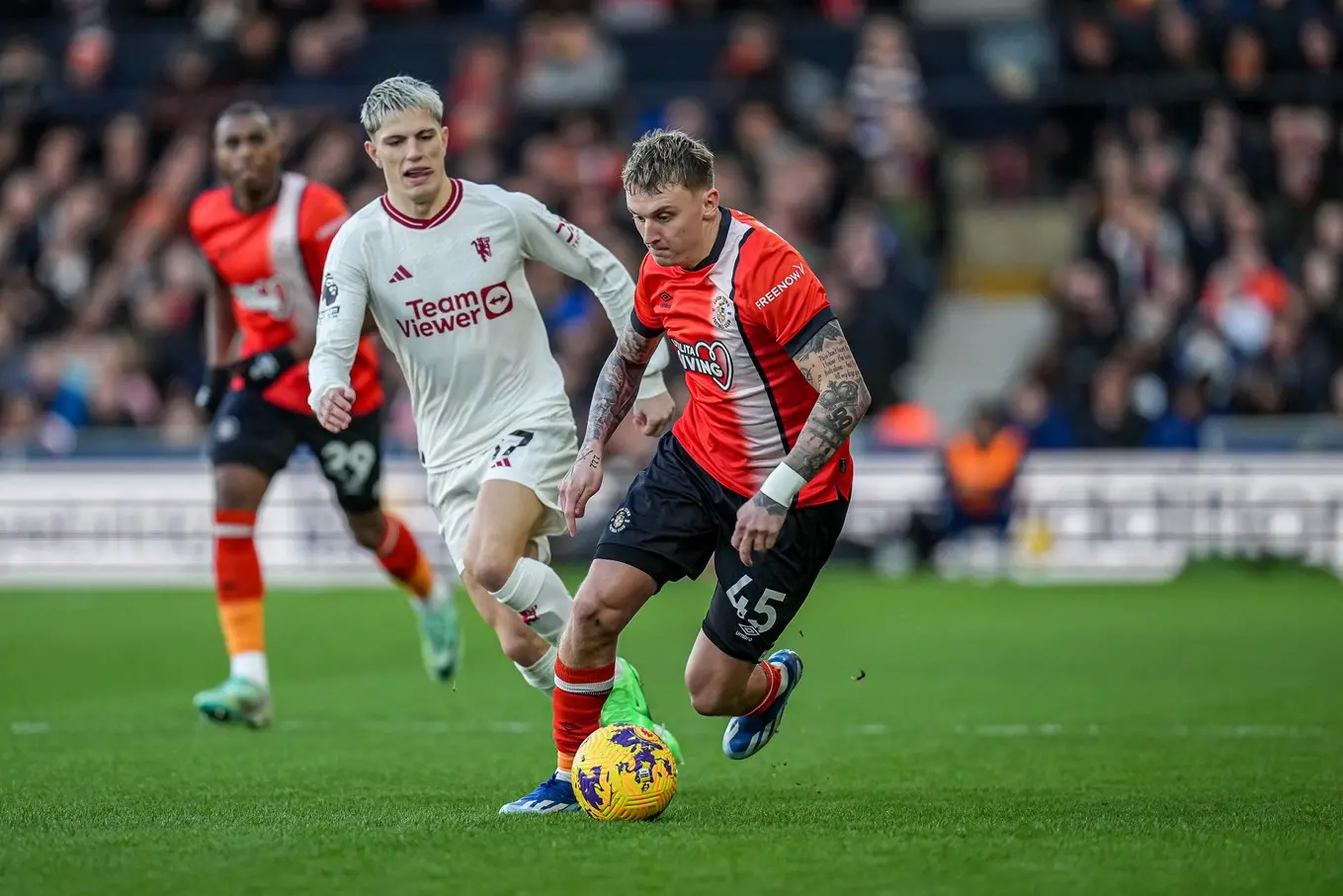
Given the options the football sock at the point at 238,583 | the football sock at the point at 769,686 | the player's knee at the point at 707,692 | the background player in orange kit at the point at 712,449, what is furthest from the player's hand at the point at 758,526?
the football sock at the point at 238,583

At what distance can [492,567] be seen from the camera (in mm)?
7035

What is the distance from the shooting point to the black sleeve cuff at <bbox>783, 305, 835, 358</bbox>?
6.40 metres

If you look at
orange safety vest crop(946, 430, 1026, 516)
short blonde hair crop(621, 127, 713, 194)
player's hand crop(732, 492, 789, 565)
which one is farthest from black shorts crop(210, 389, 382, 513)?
orange safety vest crop(946, 430, 1026, 516)

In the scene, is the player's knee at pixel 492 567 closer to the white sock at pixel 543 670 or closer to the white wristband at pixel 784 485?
the white sock at pixel 543 670

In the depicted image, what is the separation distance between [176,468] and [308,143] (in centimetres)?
445

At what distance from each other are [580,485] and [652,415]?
57cm

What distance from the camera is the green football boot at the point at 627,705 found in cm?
684

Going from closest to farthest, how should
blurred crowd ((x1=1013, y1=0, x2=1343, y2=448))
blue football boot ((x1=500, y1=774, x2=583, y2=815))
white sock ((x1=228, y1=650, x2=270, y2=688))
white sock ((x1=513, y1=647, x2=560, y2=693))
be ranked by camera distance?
blue football boot ((x1=500, y1=774, x2=583, y2=815))
white sock ((x1=513, y1=647, x2=560, y2=693))
white sock ((x1=228, y1=650, x2=270, y2=688))
blurred crowd ((x1=1013, y1=0, x2=1343, y2=448))

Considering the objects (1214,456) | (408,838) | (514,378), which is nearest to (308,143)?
(1214,456)

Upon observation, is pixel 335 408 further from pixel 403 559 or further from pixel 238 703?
pixel 403 559

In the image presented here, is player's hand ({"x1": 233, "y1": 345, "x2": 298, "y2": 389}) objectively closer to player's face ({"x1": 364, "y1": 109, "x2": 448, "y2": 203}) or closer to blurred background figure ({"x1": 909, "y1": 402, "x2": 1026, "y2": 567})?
player's face ({"x1": 364, "y1": 109, "x2": 448, "y2": 203})

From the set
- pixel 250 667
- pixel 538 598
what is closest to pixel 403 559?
pixel 250 667

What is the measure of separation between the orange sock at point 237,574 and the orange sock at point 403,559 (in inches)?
32.1

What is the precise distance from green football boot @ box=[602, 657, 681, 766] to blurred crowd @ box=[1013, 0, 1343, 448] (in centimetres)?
1115
